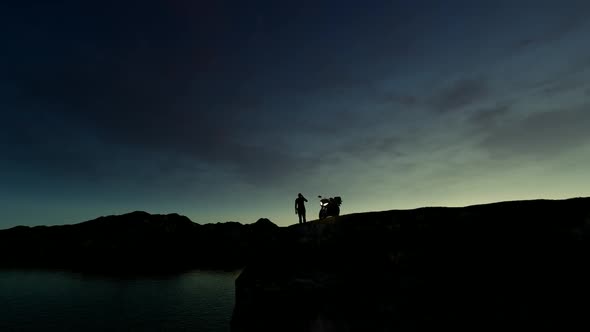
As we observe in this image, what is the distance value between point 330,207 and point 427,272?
10289 mm

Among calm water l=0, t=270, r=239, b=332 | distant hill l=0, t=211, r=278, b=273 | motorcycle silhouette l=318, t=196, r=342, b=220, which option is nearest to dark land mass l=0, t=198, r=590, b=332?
motorcycle silhouette l=318, t=196, r=342, b=220

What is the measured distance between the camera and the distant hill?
468 ft

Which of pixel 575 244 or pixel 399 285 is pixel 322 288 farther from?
pixel 575 244

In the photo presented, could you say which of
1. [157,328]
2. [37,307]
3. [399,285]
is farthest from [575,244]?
[37,307]

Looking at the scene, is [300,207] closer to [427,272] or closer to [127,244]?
[427,272]

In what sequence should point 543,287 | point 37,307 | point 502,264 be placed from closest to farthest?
point 543,287, point 502,264, point 37,307

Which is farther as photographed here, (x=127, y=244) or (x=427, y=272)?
(x=127, y=244)

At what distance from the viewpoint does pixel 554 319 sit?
582 inches

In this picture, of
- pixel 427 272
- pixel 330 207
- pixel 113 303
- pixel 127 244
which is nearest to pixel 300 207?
pixel 330 207

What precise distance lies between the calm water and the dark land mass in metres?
24.5

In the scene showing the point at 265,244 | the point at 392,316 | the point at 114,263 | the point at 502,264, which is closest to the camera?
the point at 502,264

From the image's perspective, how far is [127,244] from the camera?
14912cm

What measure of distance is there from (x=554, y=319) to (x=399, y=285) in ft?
27.4

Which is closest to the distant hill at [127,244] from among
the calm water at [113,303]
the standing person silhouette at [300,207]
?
the calm water at [113,303]
